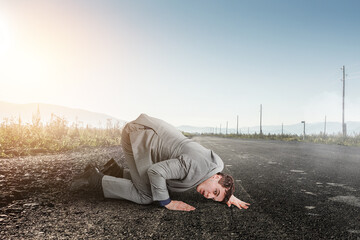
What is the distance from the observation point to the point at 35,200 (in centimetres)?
306

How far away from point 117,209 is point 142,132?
2.98 ft

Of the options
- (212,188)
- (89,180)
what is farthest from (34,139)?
(212,188)

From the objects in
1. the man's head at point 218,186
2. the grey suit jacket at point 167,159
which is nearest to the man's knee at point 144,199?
the grey suit jacket at point 167,159

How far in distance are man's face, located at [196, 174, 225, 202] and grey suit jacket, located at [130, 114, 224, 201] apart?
113 millimetres

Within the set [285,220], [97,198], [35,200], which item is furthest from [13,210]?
[285,220]

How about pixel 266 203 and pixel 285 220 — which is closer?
pixel 285 220

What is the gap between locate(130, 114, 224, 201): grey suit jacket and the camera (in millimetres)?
2721

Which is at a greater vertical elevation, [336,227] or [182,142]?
A: [182,142]

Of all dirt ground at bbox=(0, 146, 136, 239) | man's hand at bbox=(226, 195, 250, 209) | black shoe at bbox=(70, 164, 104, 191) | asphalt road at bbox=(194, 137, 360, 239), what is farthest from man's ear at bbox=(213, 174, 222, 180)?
black shoe at bbox=(70, 164, 104, 191)

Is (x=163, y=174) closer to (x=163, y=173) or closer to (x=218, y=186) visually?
(x=163, y=173)

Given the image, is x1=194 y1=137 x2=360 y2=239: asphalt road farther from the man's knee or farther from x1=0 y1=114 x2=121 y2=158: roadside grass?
x1=0 y1=114 x2=121 y2=158: roadside grass

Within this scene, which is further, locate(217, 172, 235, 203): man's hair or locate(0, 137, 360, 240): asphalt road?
locate(217, 172, 235, 203): man's hair

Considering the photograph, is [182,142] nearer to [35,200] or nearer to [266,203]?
[266,203]

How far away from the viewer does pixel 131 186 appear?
309 centimetres
